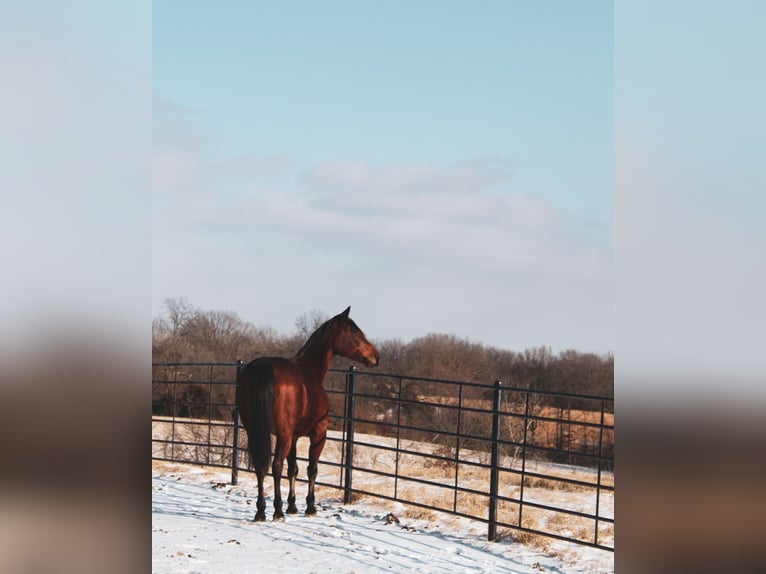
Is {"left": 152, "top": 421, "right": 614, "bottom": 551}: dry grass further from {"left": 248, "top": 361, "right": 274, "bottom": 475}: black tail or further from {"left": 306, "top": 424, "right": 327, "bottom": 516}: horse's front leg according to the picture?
{"left": 248, "top": 361, "right": 274, "bottom": 475}: black tail

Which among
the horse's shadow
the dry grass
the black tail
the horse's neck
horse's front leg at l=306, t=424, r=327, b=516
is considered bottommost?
the dry grass

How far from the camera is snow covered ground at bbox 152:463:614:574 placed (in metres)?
4.99

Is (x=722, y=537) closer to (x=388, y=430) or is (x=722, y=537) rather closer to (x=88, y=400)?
(x=88, y=400)

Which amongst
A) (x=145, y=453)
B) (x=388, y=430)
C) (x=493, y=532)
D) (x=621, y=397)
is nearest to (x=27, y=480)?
(x=145, y=453)

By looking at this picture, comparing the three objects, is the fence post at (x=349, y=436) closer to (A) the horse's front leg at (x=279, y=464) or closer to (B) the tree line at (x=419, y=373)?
(A) the horse's front leg at (x=279, y=464)

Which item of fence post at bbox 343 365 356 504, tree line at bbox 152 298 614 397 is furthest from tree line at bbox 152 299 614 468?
fence post at bbox 343 365 356 504

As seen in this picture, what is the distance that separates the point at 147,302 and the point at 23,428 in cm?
26

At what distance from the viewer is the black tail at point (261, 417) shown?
592 cm

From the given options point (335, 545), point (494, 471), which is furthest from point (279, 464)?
point (494, 471)

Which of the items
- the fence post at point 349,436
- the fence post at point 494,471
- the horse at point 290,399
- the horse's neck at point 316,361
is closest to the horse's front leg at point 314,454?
the horse at point 290,399

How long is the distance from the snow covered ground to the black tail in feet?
1.65

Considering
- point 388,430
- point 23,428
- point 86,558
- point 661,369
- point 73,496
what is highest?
point 661,369

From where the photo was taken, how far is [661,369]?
46.1 inches

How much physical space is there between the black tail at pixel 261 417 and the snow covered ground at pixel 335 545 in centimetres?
50
